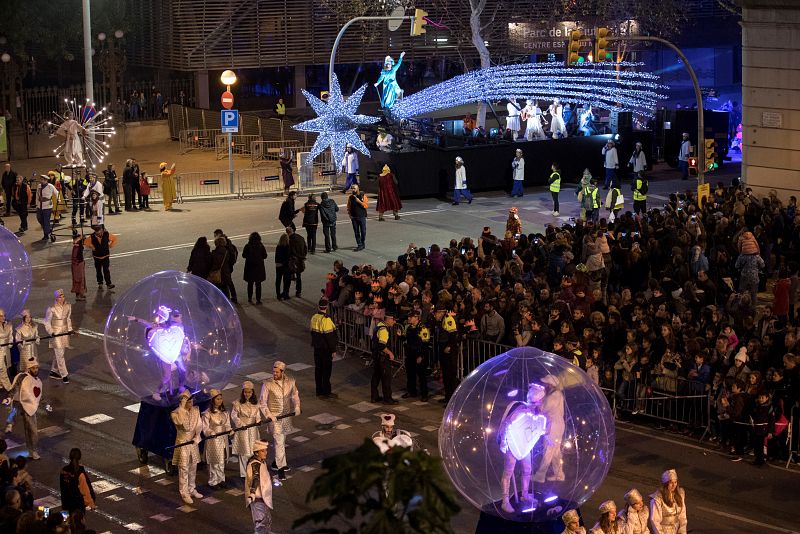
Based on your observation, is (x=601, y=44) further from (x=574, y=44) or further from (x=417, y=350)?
(x=417, y=350)

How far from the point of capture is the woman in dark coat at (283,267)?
2633cm

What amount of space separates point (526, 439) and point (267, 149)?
3387 cm

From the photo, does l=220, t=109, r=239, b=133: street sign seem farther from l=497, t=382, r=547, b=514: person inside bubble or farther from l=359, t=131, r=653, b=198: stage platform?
l=497, t=382, r=547, b=514: person inside bubble

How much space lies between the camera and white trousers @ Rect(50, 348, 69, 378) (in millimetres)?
21094

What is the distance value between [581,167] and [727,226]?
15118mm

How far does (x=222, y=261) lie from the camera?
2570 centimetres

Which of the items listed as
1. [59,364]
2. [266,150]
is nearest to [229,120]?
[266,150]

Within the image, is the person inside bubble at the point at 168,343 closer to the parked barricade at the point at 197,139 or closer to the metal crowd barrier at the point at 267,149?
the metal crowd barrier at the point at 267,149

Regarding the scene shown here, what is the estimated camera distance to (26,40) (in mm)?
50312

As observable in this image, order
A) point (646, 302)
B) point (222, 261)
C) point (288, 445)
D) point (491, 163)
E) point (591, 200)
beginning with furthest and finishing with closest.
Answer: point (491, 163)
point (591, 200)
point (222, 261)
point (646, 302)
point (288, 445)

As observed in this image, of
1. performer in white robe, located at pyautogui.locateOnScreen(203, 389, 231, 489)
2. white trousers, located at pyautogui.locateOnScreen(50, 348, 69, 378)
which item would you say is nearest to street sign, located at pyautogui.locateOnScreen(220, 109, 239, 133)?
white trousers, located at pyautogui.locateOnScreen(50, 348, 69, 378)

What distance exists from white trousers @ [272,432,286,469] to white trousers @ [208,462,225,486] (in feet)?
2.40

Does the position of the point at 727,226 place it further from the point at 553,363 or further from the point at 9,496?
the point at 9,496

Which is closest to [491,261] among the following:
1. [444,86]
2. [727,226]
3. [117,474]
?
[727,226]
